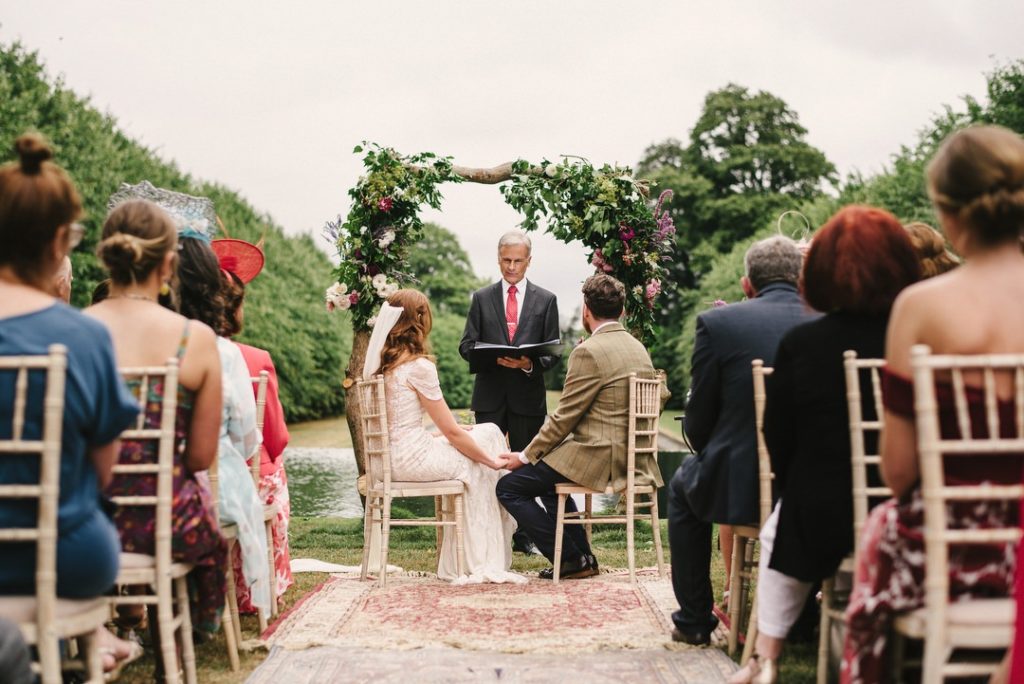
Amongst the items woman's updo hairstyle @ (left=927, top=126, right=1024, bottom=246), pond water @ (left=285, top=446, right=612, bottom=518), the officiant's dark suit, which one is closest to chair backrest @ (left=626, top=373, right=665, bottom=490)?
the officiant's dark suit

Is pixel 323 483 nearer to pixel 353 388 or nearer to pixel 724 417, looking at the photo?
pixel 353 388

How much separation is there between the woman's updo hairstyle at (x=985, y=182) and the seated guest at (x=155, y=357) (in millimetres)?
2385

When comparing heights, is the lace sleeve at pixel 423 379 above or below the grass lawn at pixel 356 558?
above

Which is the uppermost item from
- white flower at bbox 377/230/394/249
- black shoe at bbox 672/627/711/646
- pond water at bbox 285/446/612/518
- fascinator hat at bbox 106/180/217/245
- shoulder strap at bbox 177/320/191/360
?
white flower at bbox 377/230/394/249

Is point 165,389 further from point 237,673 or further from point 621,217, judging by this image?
point 621,217

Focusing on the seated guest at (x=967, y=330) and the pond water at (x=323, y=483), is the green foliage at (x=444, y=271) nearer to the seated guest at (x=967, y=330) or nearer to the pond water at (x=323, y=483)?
the pond water at (x=323, y=483)

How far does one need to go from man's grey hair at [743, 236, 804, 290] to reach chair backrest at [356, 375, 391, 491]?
257cm

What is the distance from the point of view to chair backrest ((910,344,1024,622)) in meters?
2.48

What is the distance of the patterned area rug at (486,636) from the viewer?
4.16 metres

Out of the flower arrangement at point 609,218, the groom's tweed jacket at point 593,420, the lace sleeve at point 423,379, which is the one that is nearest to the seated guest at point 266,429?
the lace sleeve at point 423,379

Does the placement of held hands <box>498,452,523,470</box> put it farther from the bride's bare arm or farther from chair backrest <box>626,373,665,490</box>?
chair backrest <box>626,373,665,490</box>

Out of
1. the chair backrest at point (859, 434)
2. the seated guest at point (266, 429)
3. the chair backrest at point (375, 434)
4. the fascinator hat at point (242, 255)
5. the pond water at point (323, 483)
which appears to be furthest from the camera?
the pond water at point (323, 483)

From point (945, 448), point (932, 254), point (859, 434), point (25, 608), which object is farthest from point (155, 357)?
point (932, 254)

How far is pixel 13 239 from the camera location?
8.89ft
